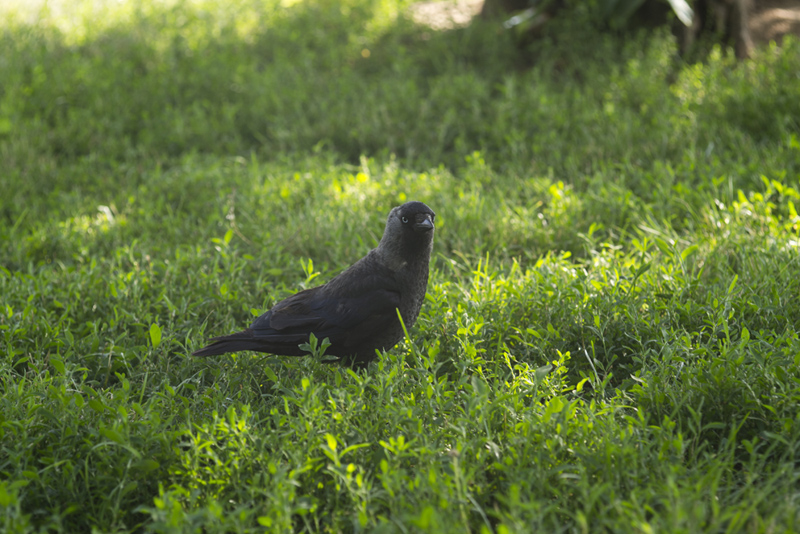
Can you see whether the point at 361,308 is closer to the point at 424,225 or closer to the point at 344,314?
the point at 344,314

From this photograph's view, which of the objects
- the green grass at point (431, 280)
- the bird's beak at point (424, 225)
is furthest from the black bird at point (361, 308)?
the green grass at point (431, 280)

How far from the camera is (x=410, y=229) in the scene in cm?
315

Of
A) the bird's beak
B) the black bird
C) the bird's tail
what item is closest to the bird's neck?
the black bird

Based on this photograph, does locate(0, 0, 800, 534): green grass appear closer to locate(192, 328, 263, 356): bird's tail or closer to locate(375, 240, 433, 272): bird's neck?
locate(192, 328, 263, 356): bird's tail

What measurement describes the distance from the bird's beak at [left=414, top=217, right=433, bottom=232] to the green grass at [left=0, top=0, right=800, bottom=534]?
21.9 inches

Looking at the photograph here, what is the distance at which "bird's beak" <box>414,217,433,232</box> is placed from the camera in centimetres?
306

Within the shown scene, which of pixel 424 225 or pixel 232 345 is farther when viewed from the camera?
pixel 424 225

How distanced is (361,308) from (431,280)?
0.97 metres

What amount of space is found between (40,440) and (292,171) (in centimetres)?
363

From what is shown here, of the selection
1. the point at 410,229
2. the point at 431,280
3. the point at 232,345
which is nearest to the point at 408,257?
the point at 410,229

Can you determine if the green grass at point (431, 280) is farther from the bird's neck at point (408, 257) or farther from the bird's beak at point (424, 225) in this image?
the bird's beak at point (424, 225)

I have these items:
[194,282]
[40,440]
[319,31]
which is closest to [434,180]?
[194,282]

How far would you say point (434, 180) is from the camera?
17.2ft

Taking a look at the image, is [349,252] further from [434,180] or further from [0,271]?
[0,271]
